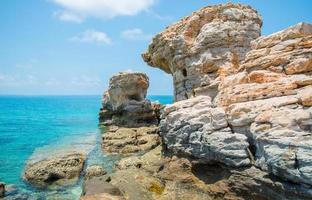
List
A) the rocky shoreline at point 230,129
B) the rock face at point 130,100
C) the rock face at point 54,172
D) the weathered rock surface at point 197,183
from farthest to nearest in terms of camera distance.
A: 1. the rock face at point 130,100
2. the rock face at point 54,172
3. the weathered rock surface at point 197,183
4. the rocky shoreline at point 230,129

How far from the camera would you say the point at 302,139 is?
36.6ft

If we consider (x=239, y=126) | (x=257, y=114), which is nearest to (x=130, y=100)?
(x=239, y=126)

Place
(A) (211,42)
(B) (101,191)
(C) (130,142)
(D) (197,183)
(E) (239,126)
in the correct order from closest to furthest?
1. (E) (239,126)
2. (B) (101,191)
3. (D) (197,183)
4. (A) (211,42)
5. (C) (130,142)

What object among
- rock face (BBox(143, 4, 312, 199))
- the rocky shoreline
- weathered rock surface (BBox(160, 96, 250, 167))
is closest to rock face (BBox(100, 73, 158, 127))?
the rocky shoreline

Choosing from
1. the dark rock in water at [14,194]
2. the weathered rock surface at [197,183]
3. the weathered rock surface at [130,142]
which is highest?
the weathered rock surface at [197,183]

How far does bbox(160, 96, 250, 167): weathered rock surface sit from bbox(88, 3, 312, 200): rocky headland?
5 cm

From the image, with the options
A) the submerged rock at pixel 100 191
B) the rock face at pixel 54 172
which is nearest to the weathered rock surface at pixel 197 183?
the submerged rock at pixel 100 191

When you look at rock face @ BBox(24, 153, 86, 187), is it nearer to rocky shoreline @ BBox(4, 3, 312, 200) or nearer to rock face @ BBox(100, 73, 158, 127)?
rocky shoreline @ BBox(4, 3, 312, 200)

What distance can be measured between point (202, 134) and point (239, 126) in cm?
199

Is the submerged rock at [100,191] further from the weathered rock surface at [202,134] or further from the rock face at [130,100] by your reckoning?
the rock face at [130,100]

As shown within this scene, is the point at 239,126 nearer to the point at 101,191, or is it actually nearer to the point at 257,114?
the point at 257,114

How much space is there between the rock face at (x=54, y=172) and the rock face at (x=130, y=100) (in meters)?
26.1

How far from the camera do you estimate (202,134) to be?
602 inches

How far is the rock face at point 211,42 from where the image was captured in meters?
22.9
